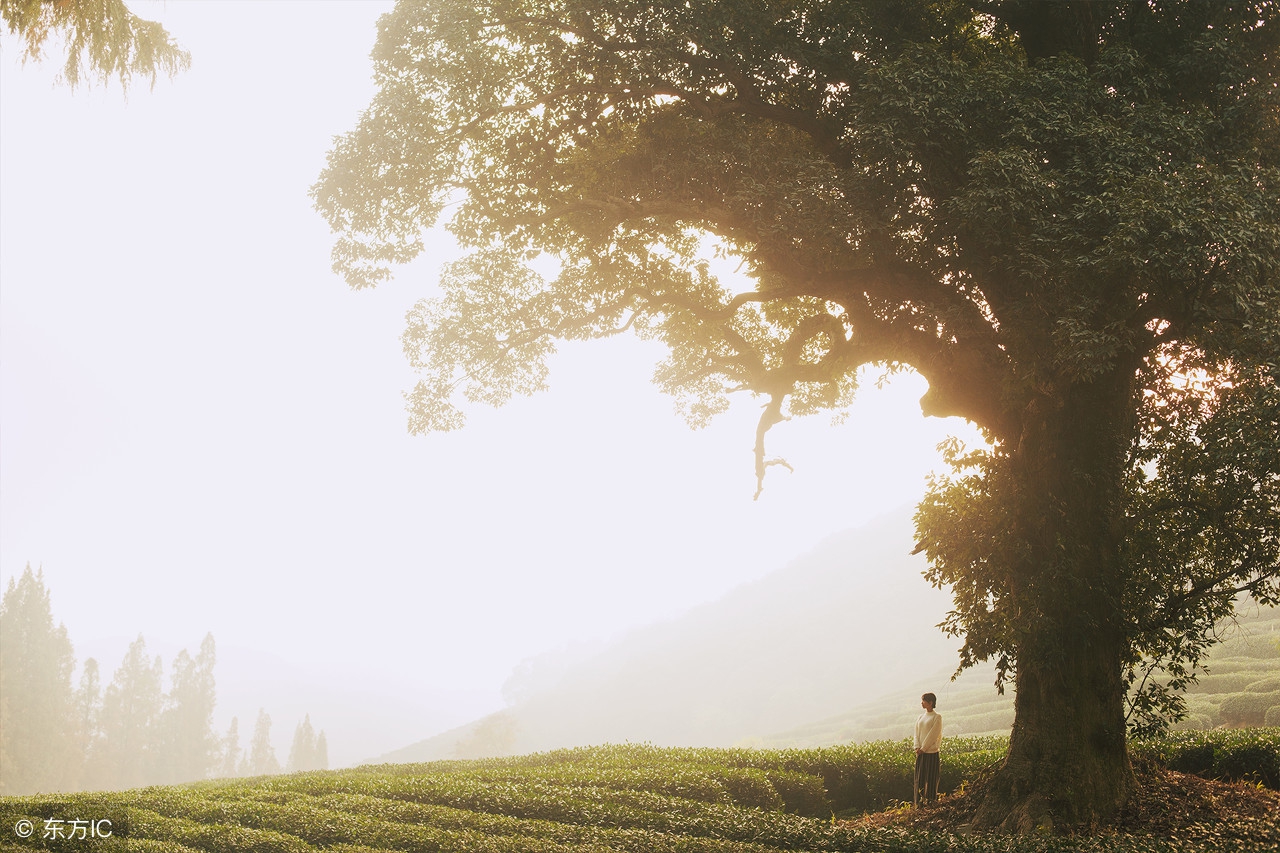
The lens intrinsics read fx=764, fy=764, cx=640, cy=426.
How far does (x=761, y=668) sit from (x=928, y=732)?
455 feet

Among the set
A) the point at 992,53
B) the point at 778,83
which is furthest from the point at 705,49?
the point at 992,53

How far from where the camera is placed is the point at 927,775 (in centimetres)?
1271

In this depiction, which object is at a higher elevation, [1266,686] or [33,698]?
[1266,686]

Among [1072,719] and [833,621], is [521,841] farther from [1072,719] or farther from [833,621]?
[833,621]

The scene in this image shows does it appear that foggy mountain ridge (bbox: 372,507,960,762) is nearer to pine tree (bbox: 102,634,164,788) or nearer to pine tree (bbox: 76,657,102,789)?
pine tree (bbox: 102,634,164,788)

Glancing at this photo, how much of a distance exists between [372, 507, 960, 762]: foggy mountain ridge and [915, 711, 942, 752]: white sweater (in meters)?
90.8

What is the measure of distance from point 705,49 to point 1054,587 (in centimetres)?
1079

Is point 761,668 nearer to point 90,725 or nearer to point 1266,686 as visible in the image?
point 90,725

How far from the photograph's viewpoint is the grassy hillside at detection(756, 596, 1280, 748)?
1138 inches

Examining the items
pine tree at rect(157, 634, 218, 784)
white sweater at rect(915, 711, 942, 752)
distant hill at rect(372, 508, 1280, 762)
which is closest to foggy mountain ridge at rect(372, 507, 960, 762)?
distant hill at rect(372, 508, 1280, 762)

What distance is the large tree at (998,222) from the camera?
427 inches

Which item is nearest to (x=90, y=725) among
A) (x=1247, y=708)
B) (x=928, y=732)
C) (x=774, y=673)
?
(x=928, y=732)

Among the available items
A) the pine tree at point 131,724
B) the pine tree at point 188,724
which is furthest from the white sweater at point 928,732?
the pine tree at point 188,724

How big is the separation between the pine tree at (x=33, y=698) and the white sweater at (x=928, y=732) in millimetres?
72426
